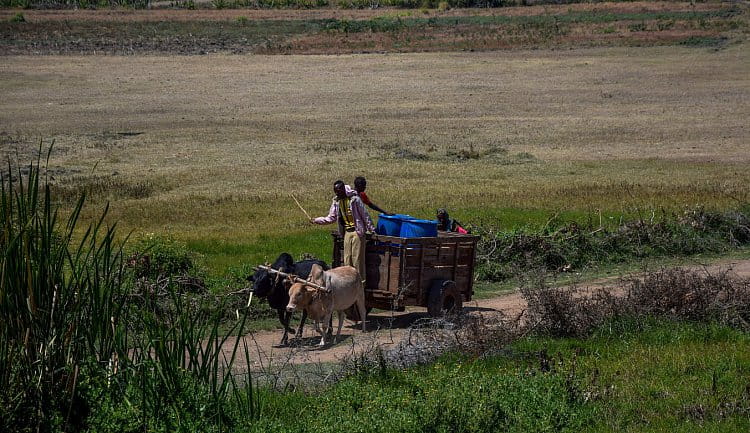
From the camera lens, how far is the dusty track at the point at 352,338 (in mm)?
11805

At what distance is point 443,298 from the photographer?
528 inches

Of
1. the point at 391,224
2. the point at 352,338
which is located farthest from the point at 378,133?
the point at 352,338

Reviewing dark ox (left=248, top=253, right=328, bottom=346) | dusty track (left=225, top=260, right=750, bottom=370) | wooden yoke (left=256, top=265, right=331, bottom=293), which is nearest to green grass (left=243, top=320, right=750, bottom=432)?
dusty track (left=225, top=260, right=750, bottom=370)

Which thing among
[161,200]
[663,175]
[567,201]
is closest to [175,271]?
[161,200]

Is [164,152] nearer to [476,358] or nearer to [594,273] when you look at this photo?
[594,273]

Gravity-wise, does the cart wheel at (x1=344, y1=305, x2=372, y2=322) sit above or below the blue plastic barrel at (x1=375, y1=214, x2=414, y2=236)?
below

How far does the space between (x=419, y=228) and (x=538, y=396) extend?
4.52 meters

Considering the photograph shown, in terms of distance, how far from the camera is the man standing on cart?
42.9 ft

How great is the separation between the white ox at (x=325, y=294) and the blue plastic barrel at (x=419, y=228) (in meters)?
1.06

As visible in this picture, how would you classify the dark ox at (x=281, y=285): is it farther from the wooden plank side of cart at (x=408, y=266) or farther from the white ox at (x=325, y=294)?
the wooden plank side of cart at (x=408, y=266)

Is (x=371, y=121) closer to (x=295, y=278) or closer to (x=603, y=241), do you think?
(x=603, y=241)

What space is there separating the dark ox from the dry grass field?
13.1 ft

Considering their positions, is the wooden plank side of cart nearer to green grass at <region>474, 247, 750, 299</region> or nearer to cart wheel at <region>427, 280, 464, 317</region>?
cart wheel at <region>427, 280, 464, 317</region>

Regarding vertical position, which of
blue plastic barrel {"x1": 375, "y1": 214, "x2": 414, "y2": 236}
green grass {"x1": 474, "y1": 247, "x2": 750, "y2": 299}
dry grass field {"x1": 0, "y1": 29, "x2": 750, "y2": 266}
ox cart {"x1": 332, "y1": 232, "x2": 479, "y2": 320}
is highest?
blue plastic barrel {"x1": 375, "y1": 214, "x2": 414, "y2": 236}
